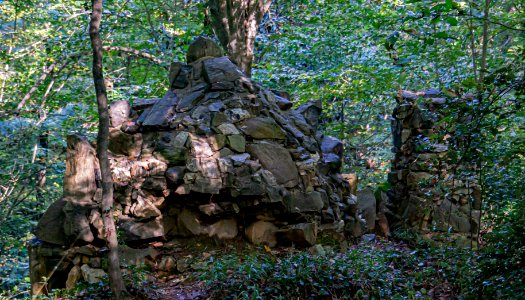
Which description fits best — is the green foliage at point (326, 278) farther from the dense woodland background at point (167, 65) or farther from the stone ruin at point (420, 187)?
the stone ruin at point (420, 187)

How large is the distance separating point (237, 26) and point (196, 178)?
201 inches

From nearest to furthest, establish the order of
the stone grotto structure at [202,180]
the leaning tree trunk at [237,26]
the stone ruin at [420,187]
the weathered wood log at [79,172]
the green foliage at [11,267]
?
the stone grotto structure at [202,180] → the weathered wood log at [79,172] → the stone ruin at [420,187] → the green foliage at [11,267] → the leaning tree trunk at [237,26]

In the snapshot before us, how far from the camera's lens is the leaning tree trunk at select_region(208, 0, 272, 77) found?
10.9 meters

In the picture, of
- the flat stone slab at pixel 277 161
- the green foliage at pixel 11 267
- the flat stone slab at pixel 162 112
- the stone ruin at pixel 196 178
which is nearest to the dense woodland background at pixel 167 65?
the green foliage at pixel 11 267

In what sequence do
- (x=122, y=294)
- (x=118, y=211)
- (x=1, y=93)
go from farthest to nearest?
1. (x=1, y=93)
2. (x=118, y=211)
3. (x=122, y=294)

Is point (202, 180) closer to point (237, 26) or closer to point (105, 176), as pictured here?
point (105, 176)

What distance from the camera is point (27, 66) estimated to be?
11930mm

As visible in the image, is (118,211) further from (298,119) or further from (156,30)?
(156,30)

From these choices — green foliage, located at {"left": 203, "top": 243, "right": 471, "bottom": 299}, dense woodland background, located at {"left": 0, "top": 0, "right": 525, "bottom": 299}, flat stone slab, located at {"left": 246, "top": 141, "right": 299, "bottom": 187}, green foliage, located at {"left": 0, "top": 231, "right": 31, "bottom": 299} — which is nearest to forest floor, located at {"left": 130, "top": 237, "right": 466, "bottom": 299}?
green foliage, located at {"left": 203, "top": 243, "right": 471, "bottom": 299}

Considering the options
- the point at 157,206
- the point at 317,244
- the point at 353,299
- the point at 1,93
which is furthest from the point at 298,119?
the point at 1,93

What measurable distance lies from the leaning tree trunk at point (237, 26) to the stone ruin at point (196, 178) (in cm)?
222

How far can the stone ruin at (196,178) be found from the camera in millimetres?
6613

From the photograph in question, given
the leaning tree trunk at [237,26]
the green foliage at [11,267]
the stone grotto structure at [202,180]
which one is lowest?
the green foliage at [11,267]

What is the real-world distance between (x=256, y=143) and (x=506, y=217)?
411cm
